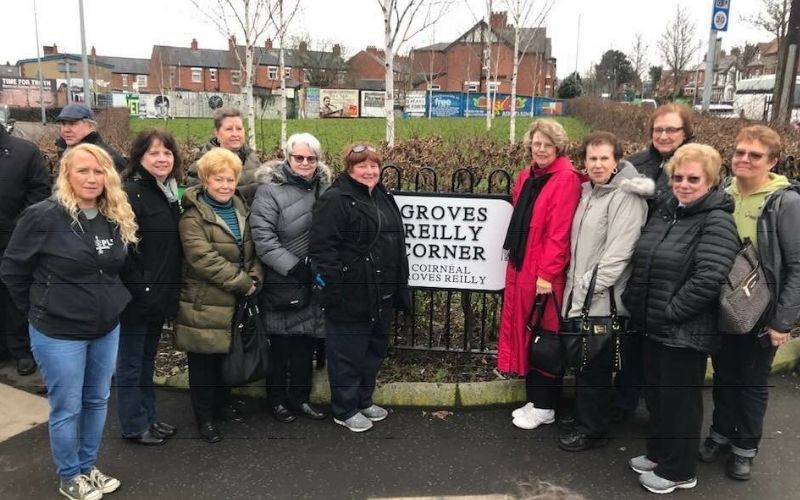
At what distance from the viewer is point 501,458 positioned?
3545mm

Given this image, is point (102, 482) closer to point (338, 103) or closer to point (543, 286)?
point (543, 286)

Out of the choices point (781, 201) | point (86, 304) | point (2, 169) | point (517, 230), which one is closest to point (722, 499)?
point (781, 201)

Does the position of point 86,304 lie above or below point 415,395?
above

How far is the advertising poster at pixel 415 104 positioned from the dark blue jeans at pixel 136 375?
152ft

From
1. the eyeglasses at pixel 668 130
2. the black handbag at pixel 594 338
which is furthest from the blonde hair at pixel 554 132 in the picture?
the black handbag at pixel 594 338

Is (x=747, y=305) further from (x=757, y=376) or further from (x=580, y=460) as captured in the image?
(x=580, y=460)

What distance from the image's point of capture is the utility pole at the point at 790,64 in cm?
940

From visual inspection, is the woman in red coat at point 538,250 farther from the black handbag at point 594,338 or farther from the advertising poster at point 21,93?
the advertising poster at point 21,93

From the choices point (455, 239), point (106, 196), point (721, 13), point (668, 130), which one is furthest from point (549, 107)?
point (106, 196)

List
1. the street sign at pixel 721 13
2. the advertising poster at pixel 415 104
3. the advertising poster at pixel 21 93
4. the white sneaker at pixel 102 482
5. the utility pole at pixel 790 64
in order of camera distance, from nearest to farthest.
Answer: the white sneaker at pixel 102 482
the street sign at pixel 721 13
the utility pole at pixel 790 64
the advertising poster at pixel 415 104
the advertising poster at pixel 21 93

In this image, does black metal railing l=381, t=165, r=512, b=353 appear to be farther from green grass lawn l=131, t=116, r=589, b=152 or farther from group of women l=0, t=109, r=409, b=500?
green grass lawn l=131, t=116, r=589, b=152

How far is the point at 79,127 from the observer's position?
165 inches

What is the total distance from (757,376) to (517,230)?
154 cm

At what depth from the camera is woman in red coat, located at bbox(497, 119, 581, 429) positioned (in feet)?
11.6
